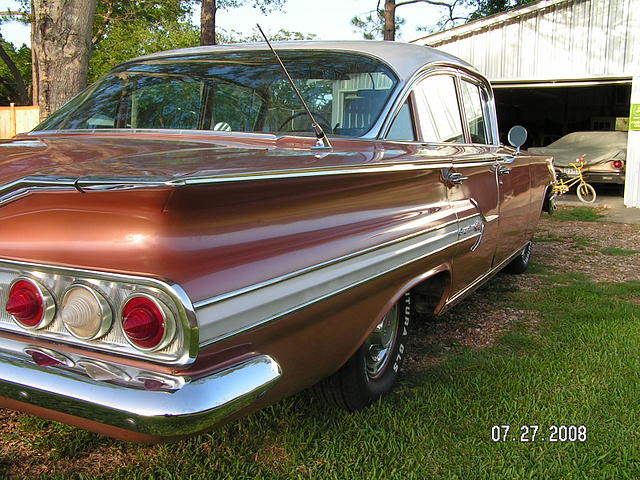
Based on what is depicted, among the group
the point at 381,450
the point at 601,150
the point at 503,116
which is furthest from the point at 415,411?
the point at 503,116

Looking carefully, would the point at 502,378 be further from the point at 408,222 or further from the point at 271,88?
the point at 271,88

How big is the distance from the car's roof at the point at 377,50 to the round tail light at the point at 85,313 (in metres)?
2.03

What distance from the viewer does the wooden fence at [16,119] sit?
1548 centimetres

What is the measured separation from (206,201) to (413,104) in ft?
6.09

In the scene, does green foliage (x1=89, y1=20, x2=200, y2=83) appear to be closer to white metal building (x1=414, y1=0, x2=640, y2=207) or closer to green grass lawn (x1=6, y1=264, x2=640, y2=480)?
white metal building (x1=414, y1=0, x2=640, y2=207)

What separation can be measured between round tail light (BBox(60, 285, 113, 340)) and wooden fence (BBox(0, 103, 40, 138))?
50.2ft

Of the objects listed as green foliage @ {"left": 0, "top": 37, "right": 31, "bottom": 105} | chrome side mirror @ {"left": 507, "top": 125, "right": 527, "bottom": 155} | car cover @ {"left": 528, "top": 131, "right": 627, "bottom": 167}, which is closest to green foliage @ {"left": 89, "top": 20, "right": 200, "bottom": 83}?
green foliage @ {"left": 0, "top": 37, "right": 31, "bottom": 105}

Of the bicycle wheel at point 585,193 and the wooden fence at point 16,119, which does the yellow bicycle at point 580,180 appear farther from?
the wooden fence at point 16,119

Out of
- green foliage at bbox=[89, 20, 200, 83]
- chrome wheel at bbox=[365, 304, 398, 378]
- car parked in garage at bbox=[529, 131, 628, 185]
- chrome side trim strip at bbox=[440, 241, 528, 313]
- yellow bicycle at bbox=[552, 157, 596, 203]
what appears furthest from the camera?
green foliage at bbox=[89, 20, 200, 83]

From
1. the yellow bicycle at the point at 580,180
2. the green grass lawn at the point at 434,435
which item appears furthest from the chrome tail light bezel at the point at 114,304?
the yellow bicycle at the point at 580,180

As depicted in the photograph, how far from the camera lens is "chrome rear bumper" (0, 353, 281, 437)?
1.49 metres

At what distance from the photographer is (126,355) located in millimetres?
1593

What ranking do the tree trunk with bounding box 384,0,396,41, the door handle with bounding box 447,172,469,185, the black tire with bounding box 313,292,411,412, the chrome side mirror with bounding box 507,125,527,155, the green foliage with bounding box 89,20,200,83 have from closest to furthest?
1. the black tire with bounding box 313,292,411,412
2. the door handle with bounding box 447,172,469,185
3. the chrome side mirror with bounding box 507,125,527,155
4. the tree trunk with bounding box 384,0,396,41
5. the green foliage with bounding box 89,20,200,83

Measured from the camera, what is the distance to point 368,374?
2.82 m
